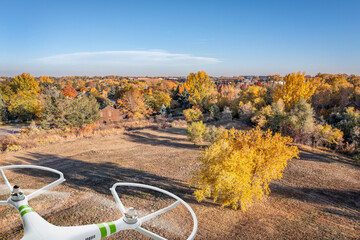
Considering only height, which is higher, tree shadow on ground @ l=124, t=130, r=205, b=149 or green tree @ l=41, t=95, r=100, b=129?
green tree @ l=41, t=95, r=100, b=129

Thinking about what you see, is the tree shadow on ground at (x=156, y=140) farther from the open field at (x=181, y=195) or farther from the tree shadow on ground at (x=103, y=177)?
the tree shadow on ground at (x=103, y=177)

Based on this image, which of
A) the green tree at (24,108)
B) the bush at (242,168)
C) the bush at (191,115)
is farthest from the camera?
the green tree at (24,108)

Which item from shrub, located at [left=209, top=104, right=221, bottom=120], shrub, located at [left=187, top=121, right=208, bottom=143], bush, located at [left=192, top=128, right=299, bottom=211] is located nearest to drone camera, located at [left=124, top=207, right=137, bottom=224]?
bush, located at [left=192, top=128, right=299, bottom=211]

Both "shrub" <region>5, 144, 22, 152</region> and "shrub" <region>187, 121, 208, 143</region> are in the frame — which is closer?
"shrub" <region>5, 144, 22, 152</region>

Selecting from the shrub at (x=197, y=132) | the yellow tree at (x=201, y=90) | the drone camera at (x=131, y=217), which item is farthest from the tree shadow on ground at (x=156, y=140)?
the yellow tree at (x=201, y=90)

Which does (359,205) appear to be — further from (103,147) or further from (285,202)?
(103,147)

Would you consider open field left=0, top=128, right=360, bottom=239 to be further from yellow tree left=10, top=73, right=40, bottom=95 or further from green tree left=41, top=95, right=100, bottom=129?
yellow tree left=10, top=73, right=40, bottom=95
